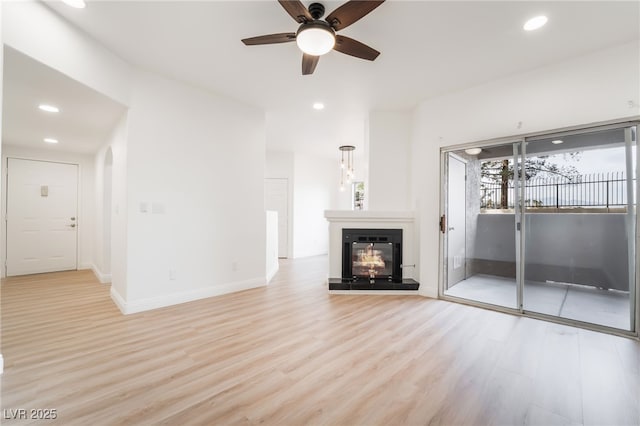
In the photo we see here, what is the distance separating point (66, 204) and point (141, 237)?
392cm

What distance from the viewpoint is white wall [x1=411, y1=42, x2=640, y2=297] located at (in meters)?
2.72

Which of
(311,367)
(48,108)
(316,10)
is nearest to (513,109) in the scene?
(316,10)

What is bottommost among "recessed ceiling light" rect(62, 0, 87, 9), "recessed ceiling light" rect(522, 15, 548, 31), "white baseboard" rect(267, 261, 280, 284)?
"white baseboard" rect(267, 261, 280, 284)

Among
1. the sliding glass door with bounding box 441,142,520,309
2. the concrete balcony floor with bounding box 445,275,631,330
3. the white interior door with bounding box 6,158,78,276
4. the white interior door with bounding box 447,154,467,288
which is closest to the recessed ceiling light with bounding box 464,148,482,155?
the sliding glass door with bounding box 441,142,520,309

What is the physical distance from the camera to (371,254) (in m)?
4.34

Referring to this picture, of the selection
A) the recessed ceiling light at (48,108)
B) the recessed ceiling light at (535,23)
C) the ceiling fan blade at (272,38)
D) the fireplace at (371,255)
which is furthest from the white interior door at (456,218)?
the recessed ceiling light at (48,108)

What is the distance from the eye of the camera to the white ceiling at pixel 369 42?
230 centimetres

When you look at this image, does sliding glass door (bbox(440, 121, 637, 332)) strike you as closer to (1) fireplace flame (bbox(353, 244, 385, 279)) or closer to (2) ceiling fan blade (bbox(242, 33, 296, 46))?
(1) fireplace flame (bbox(353, 244, 385, 279))

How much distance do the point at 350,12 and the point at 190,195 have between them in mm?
2836

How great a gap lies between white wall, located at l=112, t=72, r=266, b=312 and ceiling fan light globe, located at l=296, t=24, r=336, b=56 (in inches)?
87.1

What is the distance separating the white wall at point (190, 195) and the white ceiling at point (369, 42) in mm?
373

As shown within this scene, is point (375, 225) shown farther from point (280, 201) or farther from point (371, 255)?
point (280, 201)

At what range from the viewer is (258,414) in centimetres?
160

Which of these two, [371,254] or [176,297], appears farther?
[371,254]
